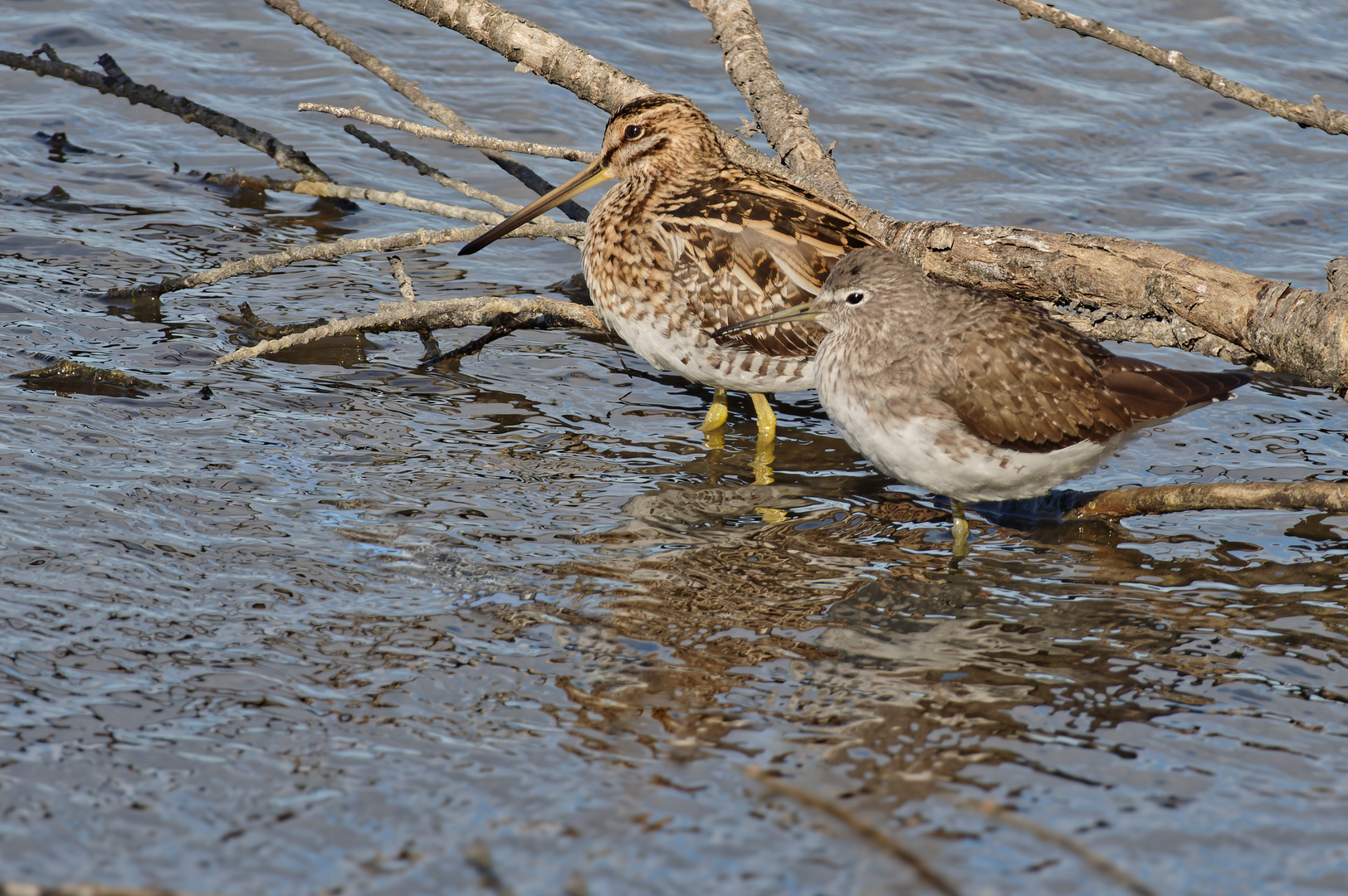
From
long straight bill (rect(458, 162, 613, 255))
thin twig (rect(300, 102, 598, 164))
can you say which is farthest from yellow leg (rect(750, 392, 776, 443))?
thin twig (rect(300, 102, 598, 164))

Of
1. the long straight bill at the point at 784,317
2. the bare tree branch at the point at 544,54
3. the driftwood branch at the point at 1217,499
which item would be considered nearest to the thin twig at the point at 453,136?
the bare tree branch at the point at 544,54

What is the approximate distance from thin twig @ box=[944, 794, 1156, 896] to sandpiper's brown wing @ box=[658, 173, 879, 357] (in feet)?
10.0

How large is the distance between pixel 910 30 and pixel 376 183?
560cm

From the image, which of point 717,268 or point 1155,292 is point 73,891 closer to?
A: point 717,268

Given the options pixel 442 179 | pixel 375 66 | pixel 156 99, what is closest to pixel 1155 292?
pixel 442 179

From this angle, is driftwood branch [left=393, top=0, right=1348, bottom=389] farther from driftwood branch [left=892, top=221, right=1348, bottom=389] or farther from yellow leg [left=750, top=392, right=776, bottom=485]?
yellow leg [left=750, top=392, right=776, bottom=485]

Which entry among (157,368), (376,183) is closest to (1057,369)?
(157,368)

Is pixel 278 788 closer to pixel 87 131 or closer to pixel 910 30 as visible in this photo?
pixel 87 131

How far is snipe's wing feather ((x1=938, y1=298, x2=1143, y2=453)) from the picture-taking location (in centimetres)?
520

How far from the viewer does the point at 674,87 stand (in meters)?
11.0

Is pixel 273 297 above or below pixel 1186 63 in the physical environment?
below

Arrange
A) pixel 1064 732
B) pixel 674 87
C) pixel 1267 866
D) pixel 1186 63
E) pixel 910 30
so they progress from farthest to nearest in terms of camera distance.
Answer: pixel 910 30 < pixel 674 87 < pixel 1186 63 < pixel 1064 732 < pixel 1267 866

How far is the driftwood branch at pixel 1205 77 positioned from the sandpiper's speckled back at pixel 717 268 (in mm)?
1434

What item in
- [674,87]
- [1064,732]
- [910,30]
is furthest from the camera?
[910,30]
